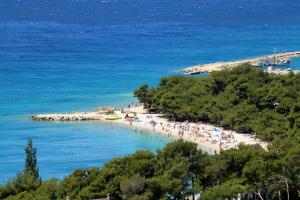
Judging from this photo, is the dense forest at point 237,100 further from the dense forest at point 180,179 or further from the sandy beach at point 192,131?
the dense forest at point 180,179

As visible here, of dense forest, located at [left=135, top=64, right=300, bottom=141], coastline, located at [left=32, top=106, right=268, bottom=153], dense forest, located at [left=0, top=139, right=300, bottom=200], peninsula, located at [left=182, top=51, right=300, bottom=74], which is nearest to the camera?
dense forest, located at [left=0, top=139, right=300, bottom=200]

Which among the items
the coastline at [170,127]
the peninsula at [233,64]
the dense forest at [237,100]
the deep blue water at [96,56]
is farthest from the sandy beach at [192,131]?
the peninsula at [233,64]

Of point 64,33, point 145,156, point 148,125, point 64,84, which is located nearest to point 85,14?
point 64,33

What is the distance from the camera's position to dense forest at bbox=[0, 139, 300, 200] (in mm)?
38219

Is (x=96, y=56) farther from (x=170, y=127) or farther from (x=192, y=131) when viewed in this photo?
(x=192, y=131)

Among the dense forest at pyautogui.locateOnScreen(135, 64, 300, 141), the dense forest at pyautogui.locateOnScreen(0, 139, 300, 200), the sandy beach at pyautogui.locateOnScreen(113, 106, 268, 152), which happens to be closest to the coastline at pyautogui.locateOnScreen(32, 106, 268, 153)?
the sandy beach at pyautogui.locateOnScreen(113, 106, 268, 152)

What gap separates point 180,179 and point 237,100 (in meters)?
27.1

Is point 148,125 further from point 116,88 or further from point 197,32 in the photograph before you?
point 197,32

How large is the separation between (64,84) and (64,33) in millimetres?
→ 45557

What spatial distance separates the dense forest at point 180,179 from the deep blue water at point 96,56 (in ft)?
39.6

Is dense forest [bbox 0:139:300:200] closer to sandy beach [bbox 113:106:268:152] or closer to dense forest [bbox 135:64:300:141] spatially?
sandy beach [bbox 113:106:268:152]

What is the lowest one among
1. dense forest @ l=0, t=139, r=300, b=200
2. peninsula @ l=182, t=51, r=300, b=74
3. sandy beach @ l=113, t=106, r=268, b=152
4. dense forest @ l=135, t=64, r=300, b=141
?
dense forest @ l=0, t=139, r=300, b=200

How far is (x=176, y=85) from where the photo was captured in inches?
2768

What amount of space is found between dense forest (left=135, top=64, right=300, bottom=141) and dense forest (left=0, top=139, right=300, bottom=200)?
13.9 metres
